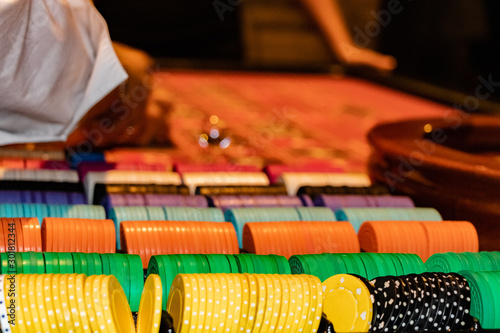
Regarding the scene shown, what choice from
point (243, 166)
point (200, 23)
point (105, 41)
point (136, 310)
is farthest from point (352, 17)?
point (136, 310)

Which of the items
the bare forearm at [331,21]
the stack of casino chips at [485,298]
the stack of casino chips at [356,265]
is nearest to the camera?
the stack of casino chips at [485,298]

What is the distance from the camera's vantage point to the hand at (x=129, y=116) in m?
2.73

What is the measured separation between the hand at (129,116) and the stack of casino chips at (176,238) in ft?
3.01

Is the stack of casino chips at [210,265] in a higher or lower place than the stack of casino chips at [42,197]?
higher

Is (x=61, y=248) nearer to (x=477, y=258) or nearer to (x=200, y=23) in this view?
(x=477, y=258)

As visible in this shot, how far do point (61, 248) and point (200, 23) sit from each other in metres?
4.61

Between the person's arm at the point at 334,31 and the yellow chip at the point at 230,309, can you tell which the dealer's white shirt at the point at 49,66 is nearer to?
the yellow chip at the point at 230,309

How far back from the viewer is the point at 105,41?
1.96m

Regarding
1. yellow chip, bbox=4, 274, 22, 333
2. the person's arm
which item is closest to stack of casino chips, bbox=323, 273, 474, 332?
yellow chip, bbox=4, 274, 22, 333

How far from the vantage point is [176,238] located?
1.79 metres

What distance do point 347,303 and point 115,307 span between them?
49 centimetres

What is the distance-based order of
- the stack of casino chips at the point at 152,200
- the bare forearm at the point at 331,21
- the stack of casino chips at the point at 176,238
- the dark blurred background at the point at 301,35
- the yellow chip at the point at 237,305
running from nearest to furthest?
the yellow chip at the point at 237,305
the stack of casino chips at the point at 176,238
the stack of casino chips at the point at 152,200
the bare forearm at the point at 331,21
the dark blurred background at the point at 301,35

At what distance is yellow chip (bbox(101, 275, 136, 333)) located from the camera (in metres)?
1.32

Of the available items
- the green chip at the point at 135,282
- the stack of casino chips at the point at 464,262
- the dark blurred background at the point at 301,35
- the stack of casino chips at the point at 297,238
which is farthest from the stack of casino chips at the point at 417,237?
the dark blurred background at the point at 301,35
